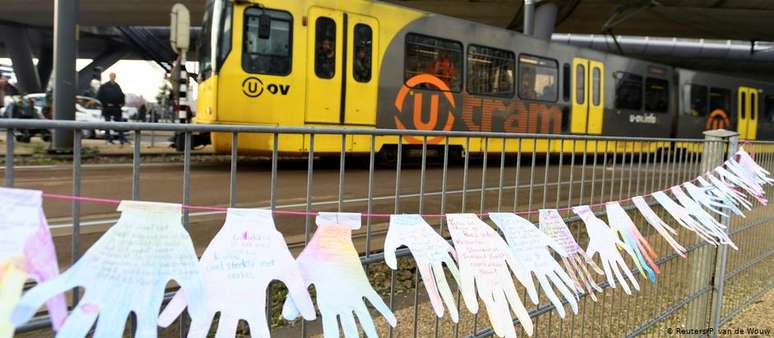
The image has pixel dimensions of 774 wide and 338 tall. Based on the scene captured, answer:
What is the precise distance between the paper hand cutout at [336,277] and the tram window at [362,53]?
823 cm

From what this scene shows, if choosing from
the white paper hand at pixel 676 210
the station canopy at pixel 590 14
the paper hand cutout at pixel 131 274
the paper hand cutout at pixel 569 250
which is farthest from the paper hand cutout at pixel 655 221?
the station canopy at pixel 590 14

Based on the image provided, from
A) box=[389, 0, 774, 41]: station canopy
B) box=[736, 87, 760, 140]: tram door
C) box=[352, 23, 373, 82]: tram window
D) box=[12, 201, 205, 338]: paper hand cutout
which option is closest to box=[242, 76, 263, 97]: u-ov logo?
box=[352, 23, 373, 82]: tram window

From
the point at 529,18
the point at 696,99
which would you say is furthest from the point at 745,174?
the point at 696,99

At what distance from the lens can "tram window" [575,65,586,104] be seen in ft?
44.9

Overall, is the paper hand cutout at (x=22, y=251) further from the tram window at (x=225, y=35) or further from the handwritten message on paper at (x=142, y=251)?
the tram window at (x=225, y=35)

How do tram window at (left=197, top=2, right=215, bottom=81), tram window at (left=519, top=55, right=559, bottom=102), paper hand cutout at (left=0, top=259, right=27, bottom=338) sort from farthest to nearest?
tram window at (left=519, top=55, right=559, bottom=102) → tram window at (left=197, top=2, right=215, bottom=81) → paper hand cutout at (left=0, top=259, right=27, bottom=338)

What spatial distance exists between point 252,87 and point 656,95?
499 inches

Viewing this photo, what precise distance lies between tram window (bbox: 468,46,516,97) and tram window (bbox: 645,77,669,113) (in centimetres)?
600

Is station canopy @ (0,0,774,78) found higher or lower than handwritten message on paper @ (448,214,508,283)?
higher

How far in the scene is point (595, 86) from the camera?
14.2 m

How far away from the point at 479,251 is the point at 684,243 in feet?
7.39

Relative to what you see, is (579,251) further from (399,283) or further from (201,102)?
(201,102)

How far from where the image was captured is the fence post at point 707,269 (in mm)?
3750

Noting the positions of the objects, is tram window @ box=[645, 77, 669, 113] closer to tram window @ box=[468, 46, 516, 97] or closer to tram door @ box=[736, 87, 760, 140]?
tram door @ box=[736, 87, 760, 140]
